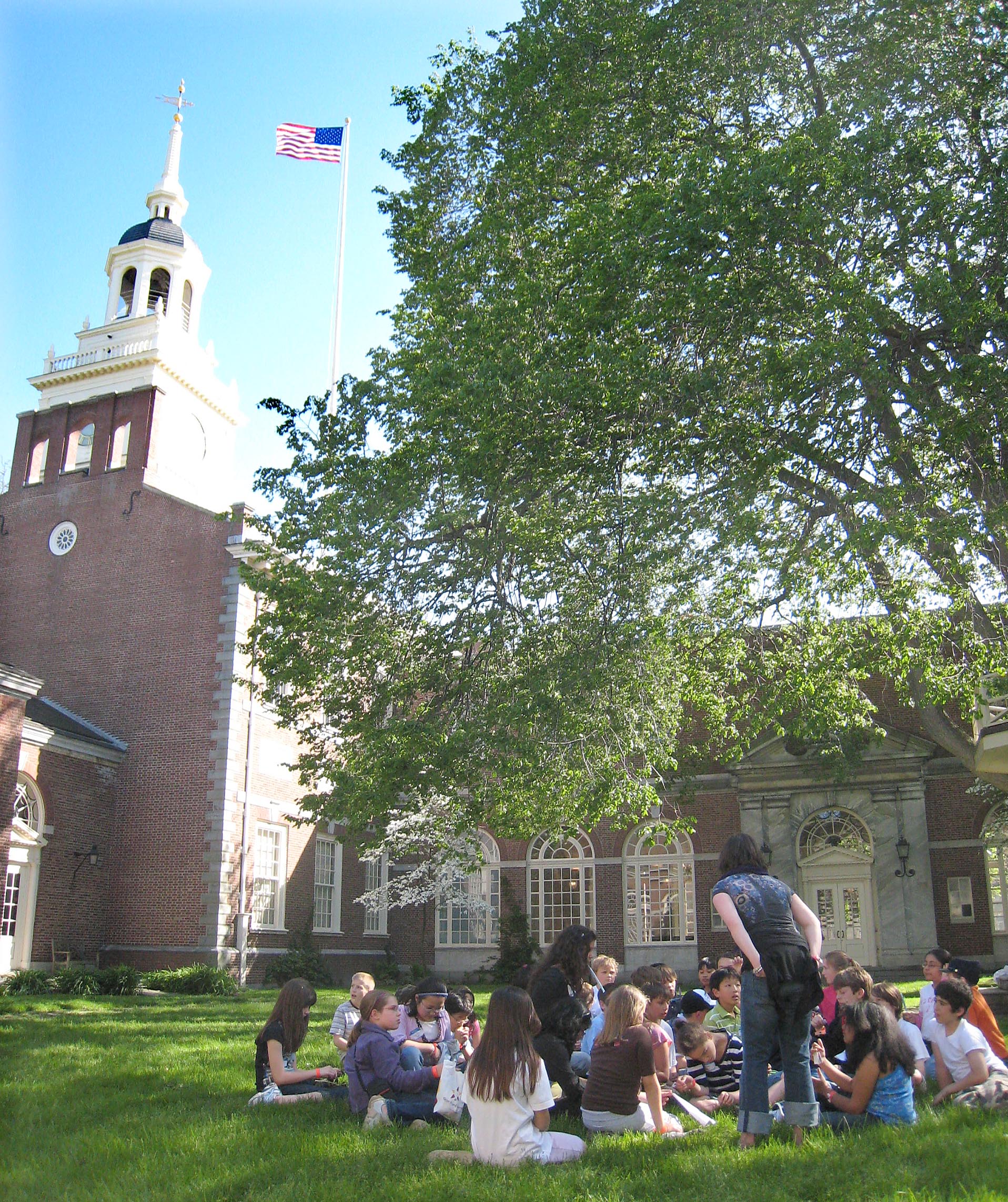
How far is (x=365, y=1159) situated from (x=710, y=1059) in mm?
3424

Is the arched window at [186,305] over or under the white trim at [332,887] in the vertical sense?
over

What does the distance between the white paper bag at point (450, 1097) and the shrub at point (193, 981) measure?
607 inches

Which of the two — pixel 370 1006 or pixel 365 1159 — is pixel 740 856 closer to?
pixel 365 1159

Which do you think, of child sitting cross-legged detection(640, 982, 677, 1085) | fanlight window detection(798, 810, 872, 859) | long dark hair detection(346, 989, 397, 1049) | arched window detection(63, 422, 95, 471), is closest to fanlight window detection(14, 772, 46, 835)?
arched window detection(63, 422, 95, 471)

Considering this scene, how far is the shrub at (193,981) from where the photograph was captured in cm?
2214

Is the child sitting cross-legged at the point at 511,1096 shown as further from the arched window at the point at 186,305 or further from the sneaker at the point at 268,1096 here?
the arched window at the point at 186,305

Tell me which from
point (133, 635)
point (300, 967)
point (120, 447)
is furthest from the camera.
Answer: point (120, 447)

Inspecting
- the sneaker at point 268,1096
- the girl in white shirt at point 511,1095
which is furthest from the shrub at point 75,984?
the girl in white shirt at point 511,1095

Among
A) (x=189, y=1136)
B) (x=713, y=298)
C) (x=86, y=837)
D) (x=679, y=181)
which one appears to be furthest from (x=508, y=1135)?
(x=86, y=837)

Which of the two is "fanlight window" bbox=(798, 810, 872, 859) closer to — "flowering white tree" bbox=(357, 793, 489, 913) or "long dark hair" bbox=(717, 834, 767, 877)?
"flowering white tree" bbox=(357, 793, 489, 913)

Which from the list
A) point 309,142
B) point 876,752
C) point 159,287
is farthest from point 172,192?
point 876,752

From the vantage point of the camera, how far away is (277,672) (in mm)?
15836

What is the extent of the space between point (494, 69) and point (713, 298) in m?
6.97

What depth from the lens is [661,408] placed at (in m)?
13.3
